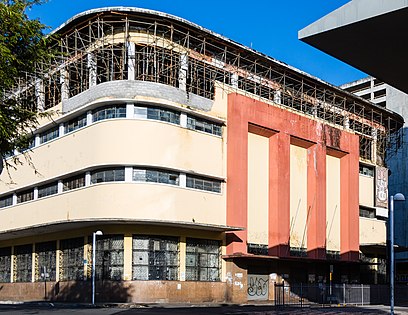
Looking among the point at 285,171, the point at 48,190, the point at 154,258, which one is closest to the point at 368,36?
the point at 154,258

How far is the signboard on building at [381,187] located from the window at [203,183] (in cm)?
2165

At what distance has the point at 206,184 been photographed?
4769 centimetres

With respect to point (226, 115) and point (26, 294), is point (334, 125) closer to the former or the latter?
point (226, 115)

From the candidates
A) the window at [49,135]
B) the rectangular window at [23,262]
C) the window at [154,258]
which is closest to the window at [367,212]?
the window at [154,258]

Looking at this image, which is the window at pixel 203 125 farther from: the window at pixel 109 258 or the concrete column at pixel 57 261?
the concrete column at pixel 57 261

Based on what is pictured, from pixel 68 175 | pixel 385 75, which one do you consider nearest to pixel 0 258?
pixel 68 175

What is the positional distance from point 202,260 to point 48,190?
42.2ft

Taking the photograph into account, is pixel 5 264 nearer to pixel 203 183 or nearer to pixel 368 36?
pixel 203 183

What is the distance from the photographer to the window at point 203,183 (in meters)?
46.8

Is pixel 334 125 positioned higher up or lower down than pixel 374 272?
higher up

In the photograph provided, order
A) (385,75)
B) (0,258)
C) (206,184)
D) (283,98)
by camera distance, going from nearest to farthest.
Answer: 1. (385,75)
2. (206,184)
3. (283,98)
4. (0,258)

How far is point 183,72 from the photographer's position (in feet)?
157

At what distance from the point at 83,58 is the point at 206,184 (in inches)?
495

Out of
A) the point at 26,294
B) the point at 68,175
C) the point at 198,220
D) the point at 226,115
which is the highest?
the point at 226,115
